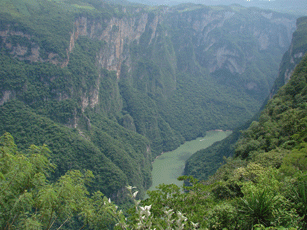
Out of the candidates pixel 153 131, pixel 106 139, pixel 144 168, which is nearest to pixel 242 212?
pixel 106 139

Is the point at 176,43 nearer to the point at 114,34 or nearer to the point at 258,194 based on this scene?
the point at 114,34

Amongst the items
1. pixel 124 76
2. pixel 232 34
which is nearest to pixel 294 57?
pixel 124 76

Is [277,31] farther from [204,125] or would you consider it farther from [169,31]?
[204,125]

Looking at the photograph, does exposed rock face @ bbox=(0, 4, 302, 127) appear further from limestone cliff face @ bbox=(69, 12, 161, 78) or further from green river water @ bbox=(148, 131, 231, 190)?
green river water @ bbox=(148, 131, 231, 190)

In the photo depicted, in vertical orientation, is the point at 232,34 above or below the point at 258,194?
above

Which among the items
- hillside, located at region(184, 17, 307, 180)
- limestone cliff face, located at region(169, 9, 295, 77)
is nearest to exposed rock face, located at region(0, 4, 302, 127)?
limestone cliff face, located at region(169, 9, 295, 77)

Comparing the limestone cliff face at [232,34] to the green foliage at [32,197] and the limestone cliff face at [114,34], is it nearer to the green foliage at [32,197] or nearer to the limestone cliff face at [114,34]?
the limestone cliff face at [114,34]
